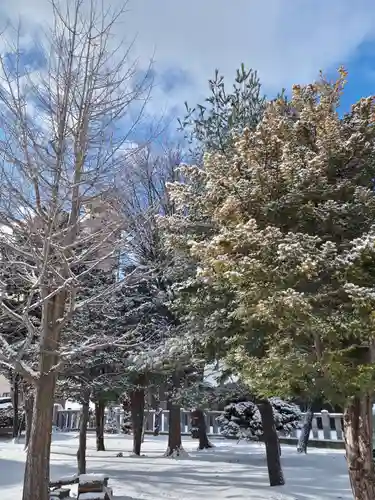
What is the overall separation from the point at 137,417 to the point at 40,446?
7717mm

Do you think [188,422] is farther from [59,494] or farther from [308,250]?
[308,250]

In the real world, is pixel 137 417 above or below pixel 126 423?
above

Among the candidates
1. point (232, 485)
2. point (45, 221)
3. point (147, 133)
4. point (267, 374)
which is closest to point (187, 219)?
point (147, 133)

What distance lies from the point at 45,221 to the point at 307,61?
5372 mm

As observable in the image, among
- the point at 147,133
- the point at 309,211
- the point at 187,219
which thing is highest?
the point at 147,133

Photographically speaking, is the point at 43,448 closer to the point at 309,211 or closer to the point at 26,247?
the point at 26,247

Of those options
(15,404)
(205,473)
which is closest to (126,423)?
(15,404)

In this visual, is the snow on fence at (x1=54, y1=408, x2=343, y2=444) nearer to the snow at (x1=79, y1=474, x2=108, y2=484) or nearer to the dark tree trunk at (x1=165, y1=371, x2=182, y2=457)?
the dark tree trunk at (x1=165, y1=371, x2=182, y2=457)

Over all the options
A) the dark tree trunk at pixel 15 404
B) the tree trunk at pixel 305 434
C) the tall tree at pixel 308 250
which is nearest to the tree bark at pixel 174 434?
the tree trunk at pixel 305 434

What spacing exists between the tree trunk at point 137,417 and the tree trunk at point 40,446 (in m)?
6.79

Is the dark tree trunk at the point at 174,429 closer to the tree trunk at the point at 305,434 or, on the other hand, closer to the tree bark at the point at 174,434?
the tree bark at the point at 174,434

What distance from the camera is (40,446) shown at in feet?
21.6

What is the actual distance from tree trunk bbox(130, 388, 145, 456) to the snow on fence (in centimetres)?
267

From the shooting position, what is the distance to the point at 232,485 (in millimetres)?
8508
